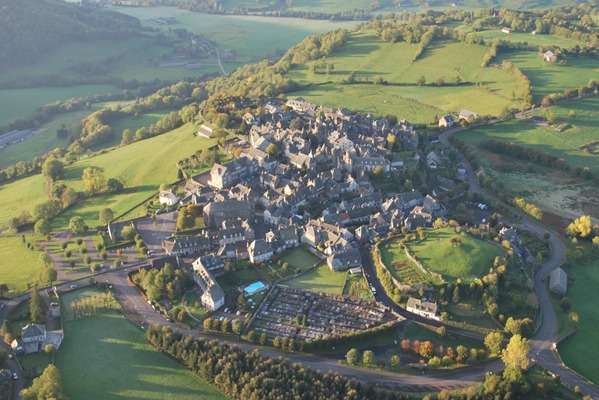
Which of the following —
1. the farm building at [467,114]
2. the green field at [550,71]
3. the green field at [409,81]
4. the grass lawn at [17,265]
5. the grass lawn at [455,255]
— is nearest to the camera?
the grass lawn at [455,255]

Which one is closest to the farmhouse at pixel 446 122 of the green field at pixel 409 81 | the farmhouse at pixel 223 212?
the green field at pixel 409 81

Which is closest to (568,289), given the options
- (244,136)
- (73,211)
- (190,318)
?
(190,318)

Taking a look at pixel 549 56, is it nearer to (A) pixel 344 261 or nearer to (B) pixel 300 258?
(A) pixel 344 261

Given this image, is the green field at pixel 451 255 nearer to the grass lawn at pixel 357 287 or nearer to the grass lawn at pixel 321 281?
the grass lawn at pixel 357 287

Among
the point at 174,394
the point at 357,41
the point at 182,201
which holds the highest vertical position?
the point at 357,41

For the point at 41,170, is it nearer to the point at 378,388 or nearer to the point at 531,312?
the point at 378,388

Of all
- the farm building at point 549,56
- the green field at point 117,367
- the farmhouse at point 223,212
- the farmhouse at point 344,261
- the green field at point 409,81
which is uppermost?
the farm building at point 549,56

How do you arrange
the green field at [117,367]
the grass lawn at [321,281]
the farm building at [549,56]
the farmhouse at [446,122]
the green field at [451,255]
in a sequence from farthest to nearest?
the farm building at [549,56], the farmhouse at [446,122], the grass lawn at [321,281], the green field at [451,255], the green field at [117,367]
